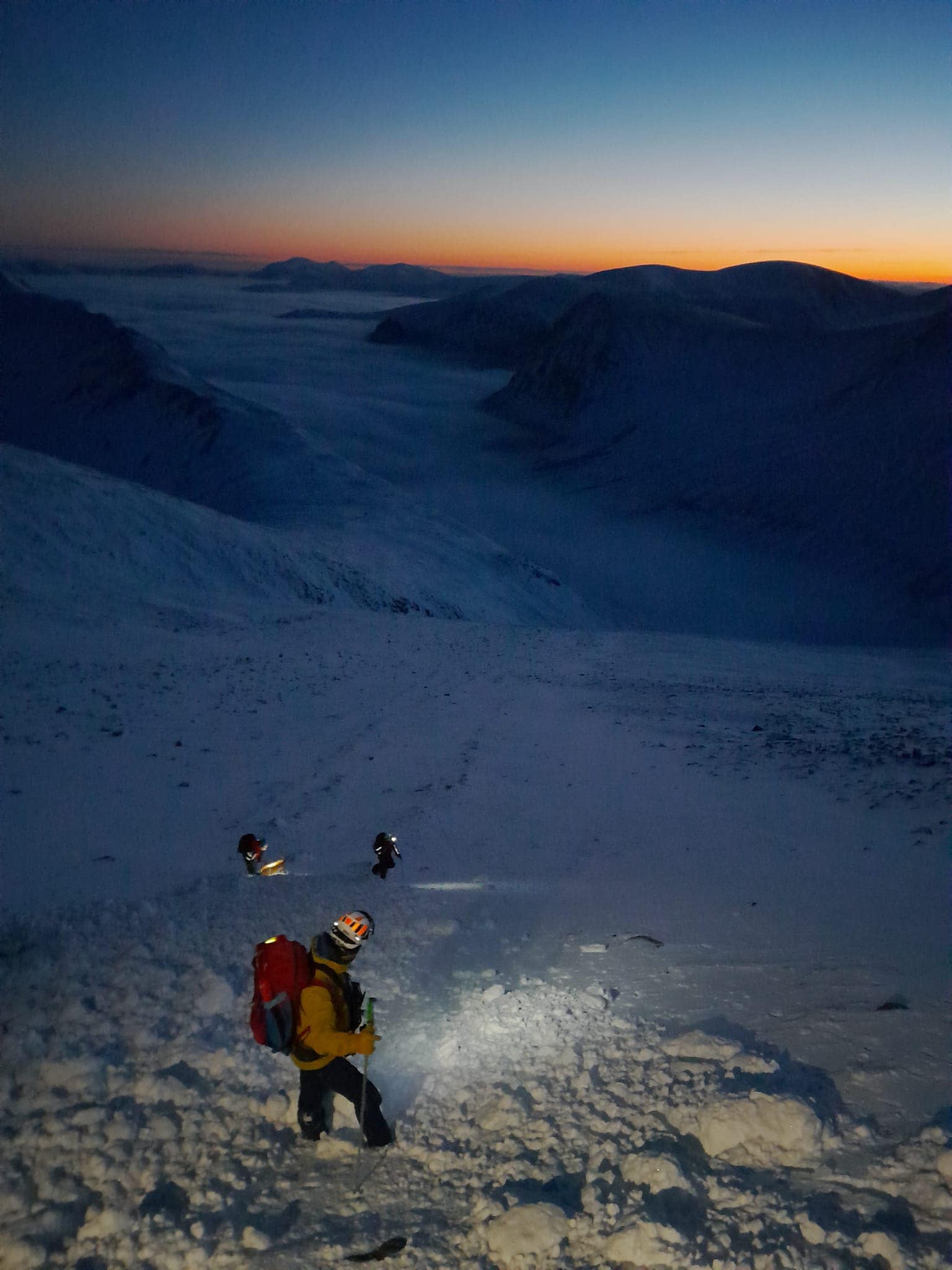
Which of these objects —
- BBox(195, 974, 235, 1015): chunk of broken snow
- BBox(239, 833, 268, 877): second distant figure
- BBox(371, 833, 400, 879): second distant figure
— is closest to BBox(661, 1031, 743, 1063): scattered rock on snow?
BBox(195, 974, 235, 1015): chunk of broken snow

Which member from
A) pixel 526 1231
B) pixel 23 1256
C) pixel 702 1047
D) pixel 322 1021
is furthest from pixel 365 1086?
pixel 702 1047

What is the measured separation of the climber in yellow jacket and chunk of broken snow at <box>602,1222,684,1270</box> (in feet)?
3.53

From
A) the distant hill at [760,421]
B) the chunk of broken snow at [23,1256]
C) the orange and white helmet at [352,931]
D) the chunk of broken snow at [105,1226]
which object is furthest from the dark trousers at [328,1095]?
the distant hill at [760,421]

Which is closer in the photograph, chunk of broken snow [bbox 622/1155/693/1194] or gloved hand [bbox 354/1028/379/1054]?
chunk of broken snow [bbox 622/1155/693/1194]

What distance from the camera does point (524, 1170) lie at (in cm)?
334

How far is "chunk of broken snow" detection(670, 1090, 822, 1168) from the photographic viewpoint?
10.2 feet

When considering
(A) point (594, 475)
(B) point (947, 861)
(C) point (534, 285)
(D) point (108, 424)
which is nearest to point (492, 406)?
(A) point (594, 475)

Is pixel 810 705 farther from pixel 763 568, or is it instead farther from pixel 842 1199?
pixel 763 568

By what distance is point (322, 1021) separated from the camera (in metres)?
3.42

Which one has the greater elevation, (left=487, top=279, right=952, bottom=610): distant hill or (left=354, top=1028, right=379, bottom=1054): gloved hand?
(left=487, top=279, right=952, bottom=610): distant hill

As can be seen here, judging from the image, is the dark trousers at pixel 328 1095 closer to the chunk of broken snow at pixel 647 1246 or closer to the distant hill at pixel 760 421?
the chunk of broken snow at pixel 647 1246

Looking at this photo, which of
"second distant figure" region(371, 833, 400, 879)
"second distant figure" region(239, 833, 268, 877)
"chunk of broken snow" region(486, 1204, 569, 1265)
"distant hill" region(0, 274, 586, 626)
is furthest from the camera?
"distant hill" region(0, 274, 586, 626)

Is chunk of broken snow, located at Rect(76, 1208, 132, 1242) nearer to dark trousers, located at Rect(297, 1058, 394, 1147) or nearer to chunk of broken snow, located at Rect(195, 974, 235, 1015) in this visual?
dark trousers, located at Rect(297, 1058, 394, 1147)

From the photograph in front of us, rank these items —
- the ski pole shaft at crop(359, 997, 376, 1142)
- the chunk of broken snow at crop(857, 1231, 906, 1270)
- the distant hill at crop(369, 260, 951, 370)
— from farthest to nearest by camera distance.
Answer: the distant hill at crop(369, 260, 951, 370) < the ski pole shaft at crop(359, 997, 376, 1142) < the chunk of broken snow at crop(857, 1231, 906, 1270)
